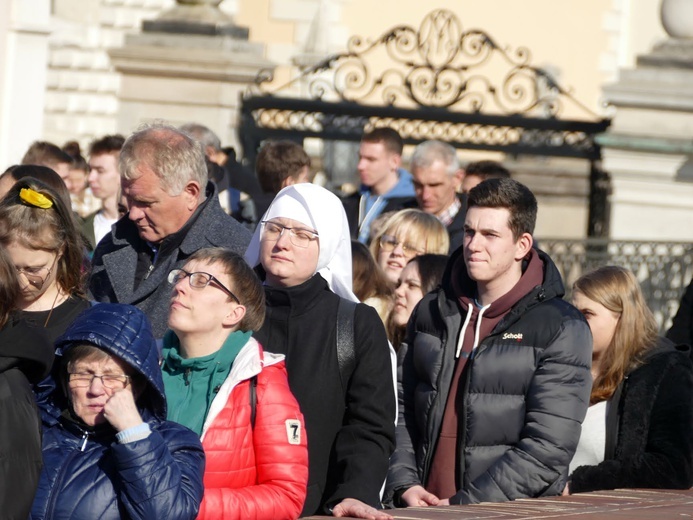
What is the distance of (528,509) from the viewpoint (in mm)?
Result: 5379

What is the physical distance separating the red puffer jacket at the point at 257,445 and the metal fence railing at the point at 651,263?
7.70 meters

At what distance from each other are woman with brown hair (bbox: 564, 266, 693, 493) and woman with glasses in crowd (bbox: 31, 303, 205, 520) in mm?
2033

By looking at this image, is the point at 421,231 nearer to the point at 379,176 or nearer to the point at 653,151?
the point at 379,176

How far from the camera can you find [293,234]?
5727 mm

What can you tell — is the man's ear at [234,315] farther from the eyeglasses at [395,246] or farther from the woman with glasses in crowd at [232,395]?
the eyeglasses at [395,246]

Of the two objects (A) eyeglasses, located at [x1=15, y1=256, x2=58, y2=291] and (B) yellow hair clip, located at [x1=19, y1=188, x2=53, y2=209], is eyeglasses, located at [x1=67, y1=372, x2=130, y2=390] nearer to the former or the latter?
(A) eyeglasses, located at [x1=15, y1=256, x2=58, y2=291]

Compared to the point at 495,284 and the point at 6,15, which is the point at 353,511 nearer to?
the point at 495,284

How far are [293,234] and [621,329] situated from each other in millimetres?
1445

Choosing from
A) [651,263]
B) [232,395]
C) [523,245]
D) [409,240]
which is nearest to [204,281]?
[232,395]

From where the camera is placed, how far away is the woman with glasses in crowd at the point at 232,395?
500 centimetres

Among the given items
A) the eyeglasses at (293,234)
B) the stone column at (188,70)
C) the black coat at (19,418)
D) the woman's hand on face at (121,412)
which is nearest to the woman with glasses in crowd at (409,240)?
the eyeglasses at (293,234)

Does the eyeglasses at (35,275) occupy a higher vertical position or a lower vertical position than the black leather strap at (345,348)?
higher

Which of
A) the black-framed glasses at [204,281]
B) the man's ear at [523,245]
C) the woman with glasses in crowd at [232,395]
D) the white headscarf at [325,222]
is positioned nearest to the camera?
the woman with glasses in crowd at [232,395]

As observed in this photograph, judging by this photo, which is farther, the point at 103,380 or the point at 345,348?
the point at 345,348
